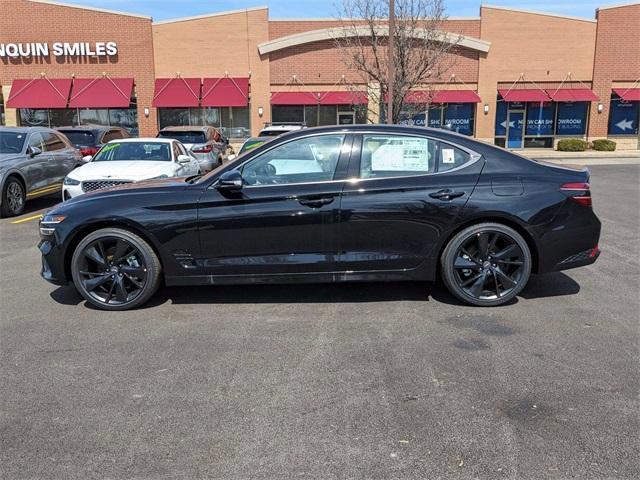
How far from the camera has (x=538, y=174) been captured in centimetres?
530

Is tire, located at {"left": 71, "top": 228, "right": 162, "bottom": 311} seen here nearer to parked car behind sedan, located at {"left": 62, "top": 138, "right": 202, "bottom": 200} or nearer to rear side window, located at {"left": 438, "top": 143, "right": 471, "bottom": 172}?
rear side window, located at {"left": 438, "top": 143, "right": 471, "bottom": 172}

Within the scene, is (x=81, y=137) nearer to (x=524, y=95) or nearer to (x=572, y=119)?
(x=524, y=95)

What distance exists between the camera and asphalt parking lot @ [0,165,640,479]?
2.95m

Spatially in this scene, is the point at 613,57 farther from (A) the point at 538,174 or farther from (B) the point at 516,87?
(A) the point at 538,174

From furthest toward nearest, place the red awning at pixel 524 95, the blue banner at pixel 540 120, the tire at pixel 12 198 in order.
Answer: the blue banner at pixel 540 120 → the red awning at pixel 524 95 → the tire at pixel 12 198

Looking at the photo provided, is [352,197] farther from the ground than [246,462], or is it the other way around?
[352,197]

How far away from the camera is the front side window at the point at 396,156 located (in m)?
5.24

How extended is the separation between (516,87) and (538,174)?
29114 mm

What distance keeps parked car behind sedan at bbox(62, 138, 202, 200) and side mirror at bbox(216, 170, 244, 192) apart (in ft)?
15.1

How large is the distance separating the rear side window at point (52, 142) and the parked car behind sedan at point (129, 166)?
5.69ft

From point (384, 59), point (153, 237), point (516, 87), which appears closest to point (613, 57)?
point (516, 87)

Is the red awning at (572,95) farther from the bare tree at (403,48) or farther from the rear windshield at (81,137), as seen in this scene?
the rear windshield at (81,137)

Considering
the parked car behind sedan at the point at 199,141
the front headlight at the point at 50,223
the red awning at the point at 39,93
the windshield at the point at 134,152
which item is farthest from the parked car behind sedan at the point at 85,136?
the red awning at the point at 39,93

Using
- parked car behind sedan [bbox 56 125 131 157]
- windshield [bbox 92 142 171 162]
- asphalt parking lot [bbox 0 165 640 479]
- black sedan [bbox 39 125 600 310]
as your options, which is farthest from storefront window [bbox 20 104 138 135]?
black sedan [bbox 39 125 600 310]
